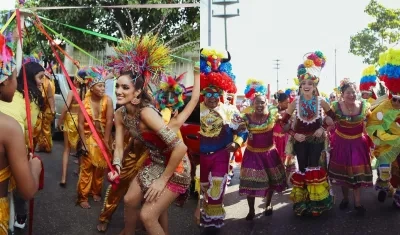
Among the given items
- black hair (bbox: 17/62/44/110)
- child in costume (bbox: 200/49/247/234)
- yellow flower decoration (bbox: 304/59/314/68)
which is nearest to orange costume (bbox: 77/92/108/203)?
black hair (bbox: 17/62/44/110)

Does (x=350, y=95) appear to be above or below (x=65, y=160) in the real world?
above

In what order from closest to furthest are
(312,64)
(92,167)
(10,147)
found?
(10,147) → (92,167) → (312,64)

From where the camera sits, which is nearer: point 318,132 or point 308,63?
point 308,63

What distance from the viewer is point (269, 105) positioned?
9.98 ft

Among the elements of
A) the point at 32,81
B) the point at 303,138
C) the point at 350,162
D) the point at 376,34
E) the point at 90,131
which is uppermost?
the point at 376,34

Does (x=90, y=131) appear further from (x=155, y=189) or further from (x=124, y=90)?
(x=155, y=189)

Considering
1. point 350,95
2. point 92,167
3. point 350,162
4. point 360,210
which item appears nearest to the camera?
point 92,167

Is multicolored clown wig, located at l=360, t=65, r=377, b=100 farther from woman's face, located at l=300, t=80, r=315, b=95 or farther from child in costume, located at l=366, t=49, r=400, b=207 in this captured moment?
woman's face, located at l=300, t=80, r=315, b=95

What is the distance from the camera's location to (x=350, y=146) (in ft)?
11.0

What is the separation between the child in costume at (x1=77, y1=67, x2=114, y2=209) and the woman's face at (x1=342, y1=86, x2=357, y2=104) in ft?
5.64

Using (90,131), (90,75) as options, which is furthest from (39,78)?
(90,131)

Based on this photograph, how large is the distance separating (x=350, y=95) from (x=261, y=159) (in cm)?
77

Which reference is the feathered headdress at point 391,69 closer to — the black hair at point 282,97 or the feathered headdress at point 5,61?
the black hair at point 282,97

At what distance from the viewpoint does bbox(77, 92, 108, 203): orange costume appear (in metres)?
2.09
